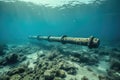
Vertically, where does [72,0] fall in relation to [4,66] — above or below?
above

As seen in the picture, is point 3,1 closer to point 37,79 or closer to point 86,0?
point 86,0

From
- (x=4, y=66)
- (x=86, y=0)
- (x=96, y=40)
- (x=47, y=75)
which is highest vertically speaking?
(x=86, y=0)

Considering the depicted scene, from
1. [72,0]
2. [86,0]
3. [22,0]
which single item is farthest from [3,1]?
[86,0]

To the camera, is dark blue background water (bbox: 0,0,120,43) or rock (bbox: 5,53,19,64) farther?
dark blue background water (bbox: 0,0,120,43)

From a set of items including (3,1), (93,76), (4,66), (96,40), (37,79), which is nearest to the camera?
(37,79)

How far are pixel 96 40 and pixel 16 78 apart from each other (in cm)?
522

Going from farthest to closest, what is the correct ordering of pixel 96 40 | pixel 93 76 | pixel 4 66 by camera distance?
pixel 4 66 → pixel 93 76 → pixel 96 40

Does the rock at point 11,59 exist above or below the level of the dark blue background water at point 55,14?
below

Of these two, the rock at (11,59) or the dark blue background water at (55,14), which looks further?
the dark blue background water at (55,14)

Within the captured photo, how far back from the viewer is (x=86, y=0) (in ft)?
77.8

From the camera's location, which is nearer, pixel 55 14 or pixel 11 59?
pixel 11 59

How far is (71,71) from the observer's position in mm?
8031

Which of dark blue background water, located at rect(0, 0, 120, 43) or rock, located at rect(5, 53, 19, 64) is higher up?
dark blue background water, located at rect(0, 0, 120, 43)

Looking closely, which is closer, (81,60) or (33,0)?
(81,60)
